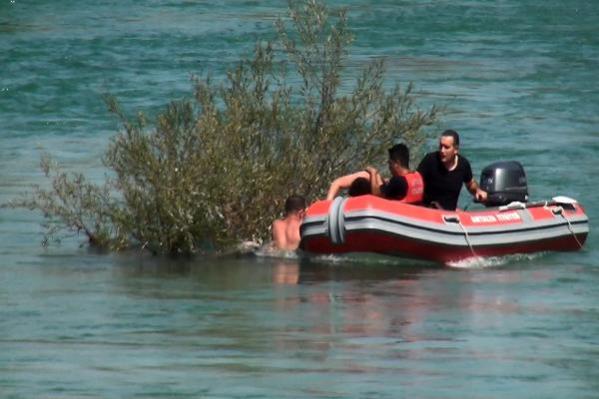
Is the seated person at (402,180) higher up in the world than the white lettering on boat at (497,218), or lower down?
higher up

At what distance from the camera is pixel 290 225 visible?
18.4 meters

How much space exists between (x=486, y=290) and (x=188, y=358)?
4068 millimetres

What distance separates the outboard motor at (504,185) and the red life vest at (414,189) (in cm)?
111

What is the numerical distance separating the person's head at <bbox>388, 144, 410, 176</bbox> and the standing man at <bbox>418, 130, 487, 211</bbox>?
218mm

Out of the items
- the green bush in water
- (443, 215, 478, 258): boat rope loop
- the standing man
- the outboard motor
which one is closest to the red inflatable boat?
(443, 215, 478, 258): boat rope loop

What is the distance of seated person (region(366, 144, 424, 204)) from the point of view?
1817cm

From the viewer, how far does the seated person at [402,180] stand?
18.2m

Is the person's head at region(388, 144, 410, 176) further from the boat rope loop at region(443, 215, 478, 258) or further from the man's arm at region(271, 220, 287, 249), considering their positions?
the man's arm at region(271, 220, 287, 249)

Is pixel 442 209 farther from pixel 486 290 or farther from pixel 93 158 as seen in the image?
pixel 93 158

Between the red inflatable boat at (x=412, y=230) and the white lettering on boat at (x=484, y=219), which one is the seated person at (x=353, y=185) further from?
the white lettering on boat at (x=484, y=219)

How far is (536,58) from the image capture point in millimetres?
42156

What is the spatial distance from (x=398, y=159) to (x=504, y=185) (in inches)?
58.7

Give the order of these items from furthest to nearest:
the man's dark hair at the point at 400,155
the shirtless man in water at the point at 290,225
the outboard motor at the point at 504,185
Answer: the outboard motor at the point at 504,185 < the shirtless man in water at the point at 290,225 < the man's dark hair at the point at 400,155

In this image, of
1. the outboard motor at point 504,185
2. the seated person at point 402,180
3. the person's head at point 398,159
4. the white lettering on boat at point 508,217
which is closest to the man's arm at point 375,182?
the seated person at point 402,180
